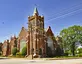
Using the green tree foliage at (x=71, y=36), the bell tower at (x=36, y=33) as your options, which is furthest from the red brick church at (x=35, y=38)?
the green tree foliage at (x=71, y=36)

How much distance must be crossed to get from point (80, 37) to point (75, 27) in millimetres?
3787

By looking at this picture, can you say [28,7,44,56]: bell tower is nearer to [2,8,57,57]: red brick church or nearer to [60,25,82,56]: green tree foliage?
[2,8,57,57]: red brick church

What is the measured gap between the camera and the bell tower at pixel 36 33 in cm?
5216

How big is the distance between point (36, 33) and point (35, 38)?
5.66ft

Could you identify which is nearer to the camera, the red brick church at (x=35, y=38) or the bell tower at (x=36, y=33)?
the bell tower at (x=36, y=33)

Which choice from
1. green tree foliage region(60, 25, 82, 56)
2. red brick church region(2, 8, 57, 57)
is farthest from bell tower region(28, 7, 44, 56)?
green tree foliage region(60, 25, 82, 56)

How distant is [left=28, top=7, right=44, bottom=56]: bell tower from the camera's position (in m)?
52.2

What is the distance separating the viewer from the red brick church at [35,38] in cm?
5288

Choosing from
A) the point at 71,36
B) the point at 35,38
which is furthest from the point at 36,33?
the point at 71,36

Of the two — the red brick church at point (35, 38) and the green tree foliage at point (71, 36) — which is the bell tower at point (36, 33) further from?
the green tree foliage at point (71, 36)

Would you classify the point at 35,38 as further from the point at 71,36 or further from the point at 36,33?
the point at 71,36

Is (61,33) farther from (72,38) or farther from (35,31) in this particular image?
(35,31)

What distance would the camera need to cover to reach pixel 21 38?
61.8 m

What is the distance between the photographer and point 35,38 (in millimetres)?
52781
